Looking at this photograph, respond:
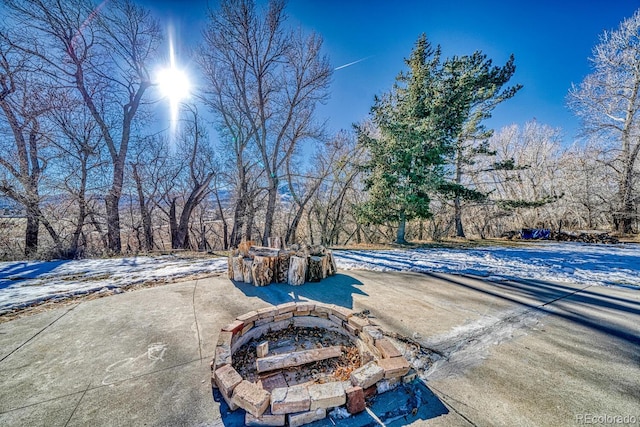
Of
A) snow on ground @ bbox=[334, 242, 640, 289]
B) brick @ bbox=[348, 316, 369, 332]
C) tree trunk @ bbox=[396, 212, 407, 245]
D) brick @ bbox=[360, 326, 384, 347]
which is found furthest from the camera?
tree trunk @ bbox=[396, 212, 407, 245]

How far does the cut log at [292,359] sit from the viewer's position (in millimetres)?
1744

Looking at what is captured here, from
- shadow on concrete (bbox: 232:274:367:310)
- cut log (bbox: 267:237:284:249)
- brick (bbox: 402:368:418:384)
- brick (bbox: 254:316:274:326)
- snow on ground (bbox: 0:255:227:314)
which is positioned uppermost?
cut log (bbox: 267:237:284:249)

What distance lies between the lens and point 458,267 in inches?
195

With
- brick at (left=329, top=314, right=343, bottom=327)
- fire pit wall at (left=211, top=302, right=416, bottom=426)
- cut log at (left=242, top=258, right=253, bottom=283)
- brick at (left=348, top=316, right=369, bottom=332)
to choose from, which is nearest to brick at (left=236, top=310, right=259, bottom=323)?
fire pit wall at (left=211, top=302, right=416, bottom=426)

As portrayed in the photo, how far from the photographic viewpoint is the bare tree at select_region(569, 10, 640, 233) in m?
10.4

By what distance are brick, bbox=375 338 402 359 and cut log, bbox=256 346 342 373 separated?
37 cm

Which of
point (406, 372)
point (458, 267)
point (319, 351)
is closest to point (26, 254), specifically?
point (319, 351)

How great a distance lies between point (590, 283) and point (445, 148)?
550 centimetres

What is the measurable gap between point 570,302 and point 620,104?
15205 millimetres

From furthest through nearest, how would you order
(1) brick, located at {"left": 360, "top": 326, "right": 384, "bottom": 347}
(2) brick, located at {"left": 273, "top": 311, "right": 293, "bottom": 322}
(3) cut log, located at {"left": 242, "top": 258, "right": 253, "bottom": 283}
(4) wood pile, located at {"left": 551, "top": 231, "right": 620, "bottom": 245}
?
(4) wood pile, located at {"left": 551, "top": 231, "right": 620, "bottom": 245}, (3) cut log, located at {"left": 242, "top": 258, "right": 253, "bottom": 283}, (2) brick, located at {"left": 273, "top": 311, "right": 293, "bottom": 322}, (1) brick, located at {"left": 360, "top": 326, "right": 384, "bottom": 347}

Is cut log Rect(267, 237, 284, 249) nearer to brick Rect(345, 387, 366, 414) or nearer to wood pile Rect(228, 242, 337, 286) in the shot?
wood pile Rect(228, 242, 337, 286)

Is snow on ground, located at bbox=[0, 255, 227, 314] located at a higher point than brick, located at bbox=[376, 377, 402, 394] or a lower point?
higher

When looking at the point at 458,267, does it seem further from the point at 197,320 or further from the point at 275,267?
the point at 197,320

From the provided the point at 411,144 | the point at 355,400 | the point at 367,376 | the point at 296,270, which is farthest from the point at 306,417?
the point at 411,144
